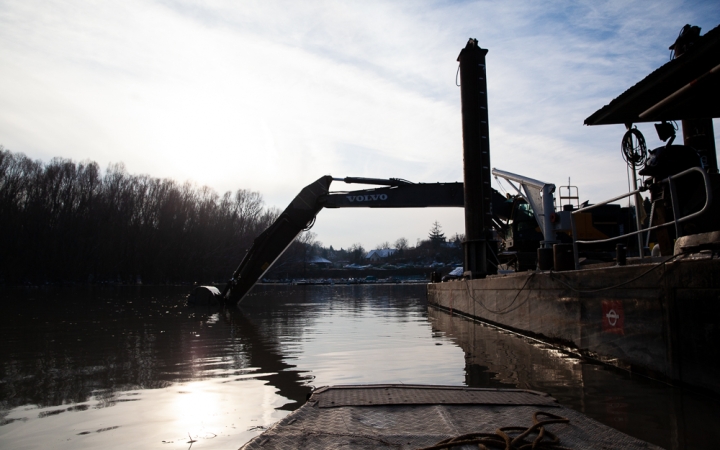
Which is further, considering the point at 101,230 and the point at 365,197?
the point at 101,230

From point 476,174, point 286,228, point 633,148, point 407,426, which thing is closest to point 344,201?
point 286,228

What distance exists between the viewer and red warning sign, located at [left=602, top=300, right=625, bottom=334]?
670 centimetres

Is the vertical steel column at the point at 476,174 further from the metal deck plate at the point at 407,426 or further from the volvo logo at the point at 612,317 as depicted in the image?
the metal deck plate at the point at 407,426

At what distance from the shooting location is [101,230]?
207 feet

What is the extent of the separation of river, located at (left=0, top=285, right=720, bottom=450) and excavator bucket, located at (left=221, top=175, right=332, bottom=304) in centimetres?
788

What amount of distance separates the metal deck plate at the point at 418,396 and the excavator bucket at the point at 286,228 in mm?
15716

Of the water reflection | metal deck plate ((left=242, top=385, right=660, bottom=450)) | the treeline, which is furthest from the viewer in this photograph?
the treeline

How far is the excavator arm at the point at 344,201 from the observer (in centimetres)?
1955

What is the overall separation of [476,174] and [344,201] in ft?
17.0

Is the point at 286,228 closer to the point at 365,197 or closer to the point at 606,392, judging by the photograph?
the point at 365,197

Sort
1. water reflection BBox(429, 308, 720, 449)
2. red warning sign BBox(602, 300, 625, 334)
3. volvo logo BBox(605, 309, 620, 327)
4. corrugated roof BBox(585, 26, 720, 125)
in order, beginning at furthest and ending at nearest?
volvo logo BBox(605, 309, 620, 327) < red warning sign BBox(602, 300, 625, 334) < corrugated roof BBox(585, 26, 720, 125) < water reflection BBox(429, 308, 720, 449)

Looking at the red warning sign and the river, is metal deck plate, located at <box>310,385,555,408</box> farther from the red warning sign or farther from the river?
the red warning sign

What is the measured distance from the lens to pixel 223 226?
82.3 meters

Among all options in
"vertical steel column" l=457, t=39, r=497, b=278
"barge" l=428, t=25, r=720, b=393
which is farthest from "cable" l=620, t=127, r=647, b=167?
"vertical steel column" l=457, t=39, r=497, b=278
